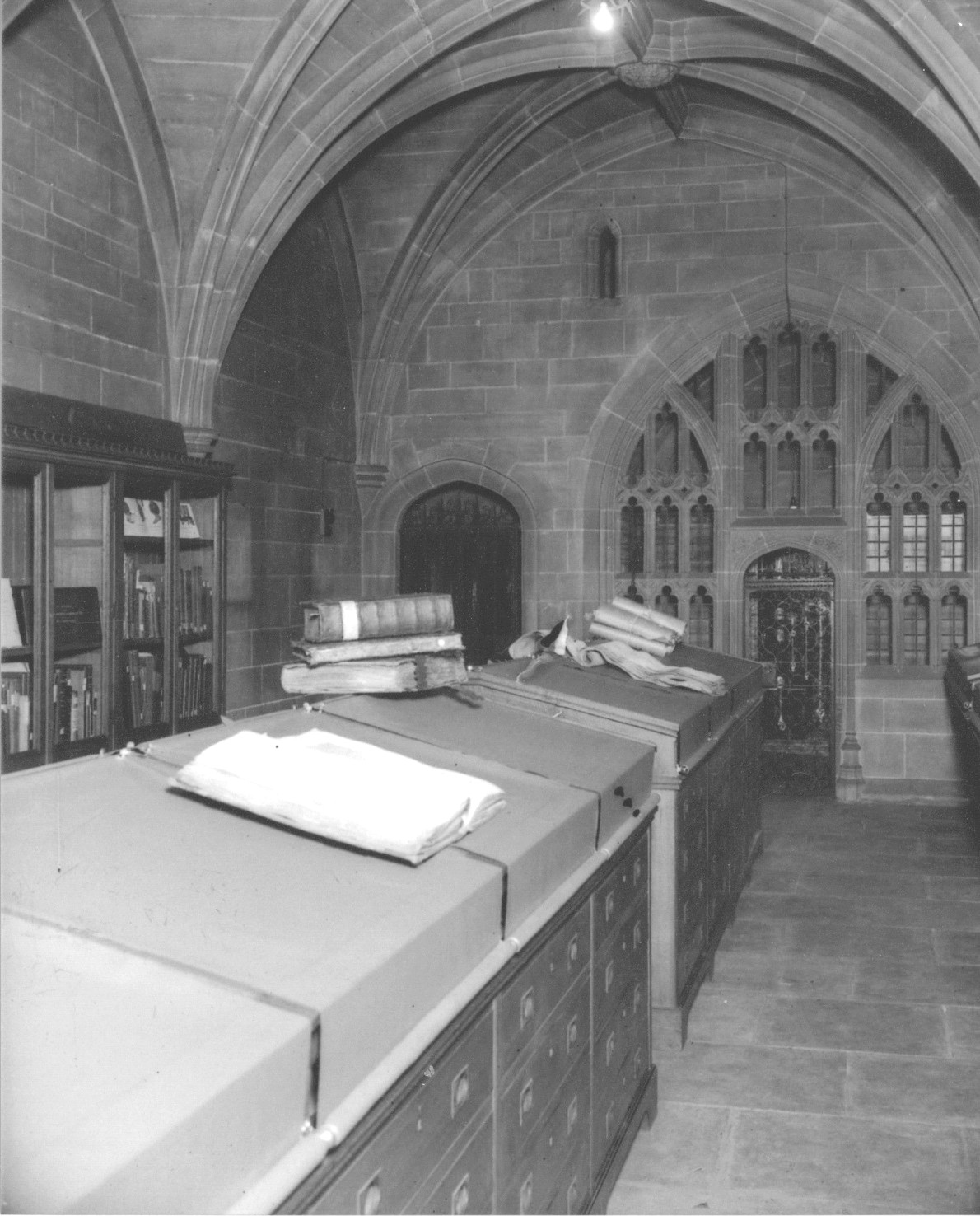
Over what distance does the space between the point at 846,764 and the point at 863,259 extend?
3.92 m

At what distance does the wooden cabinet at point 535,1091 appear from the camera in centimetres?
170

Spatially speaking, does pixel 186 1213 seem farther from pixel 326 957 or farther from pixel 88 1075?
pixel 326 957

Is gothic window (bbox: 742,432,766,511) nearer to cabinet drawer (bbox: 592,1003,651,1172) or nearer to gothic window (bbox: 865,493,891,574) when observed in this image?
gothic window (bbox: 865,493,891,574)

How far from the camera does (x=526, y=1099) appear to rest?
2389mm

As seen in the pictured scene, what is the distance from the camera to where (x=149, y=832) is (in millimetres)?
2027

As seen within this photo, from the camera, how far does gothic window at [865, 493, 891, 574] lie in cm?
977

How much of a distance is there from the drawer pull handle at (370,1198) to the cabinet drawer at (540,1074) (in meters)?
0.59

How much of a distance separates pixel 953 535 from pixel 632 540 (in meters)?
2.51

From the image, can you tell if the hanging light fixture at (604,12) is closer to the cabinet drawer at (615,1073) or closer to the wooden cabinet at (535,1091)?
the wooden cabinet at (535,1091)

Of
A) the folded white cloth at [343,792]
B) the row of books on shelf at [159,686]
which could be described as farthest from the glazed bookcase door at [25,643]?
the folded white cloth at [343,792]

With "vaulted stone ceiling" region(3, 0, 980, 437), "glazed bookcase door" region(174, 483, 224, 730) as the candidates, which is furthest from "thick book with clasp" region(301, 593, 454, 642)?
"vaulted stone ceiling" region(3, 0, 980, 437)

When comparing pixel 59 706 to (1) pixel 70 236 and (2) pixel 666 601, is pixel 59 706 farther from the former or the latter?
(2) pixel 666 601

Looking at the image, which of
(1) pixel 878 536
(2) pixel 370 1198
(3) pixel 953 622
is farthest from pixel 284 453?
(2) pixel 370 1198

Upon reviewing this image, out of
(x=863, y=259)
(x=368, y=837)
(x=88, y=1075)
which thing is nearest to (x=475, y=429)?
(x=863, y=259)
